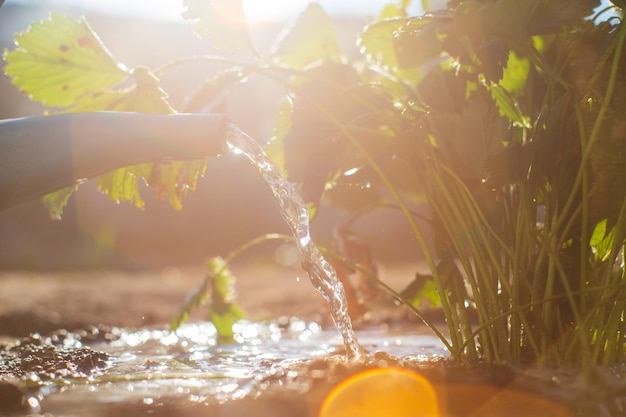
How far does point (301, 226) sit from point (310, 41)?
382mm

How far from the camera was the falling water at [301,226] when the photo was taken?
89cm

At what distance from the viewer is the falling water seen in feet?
2.93

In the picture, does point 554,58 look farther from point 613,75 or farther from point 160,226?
point 160,226

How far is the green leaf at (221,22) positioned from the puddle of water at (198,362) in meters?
0.44

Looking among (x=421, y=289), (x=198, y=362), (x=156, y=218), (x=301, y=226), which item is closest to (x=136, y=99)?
(x=301, y=226)

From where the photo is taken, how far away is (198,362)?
3.39 ft

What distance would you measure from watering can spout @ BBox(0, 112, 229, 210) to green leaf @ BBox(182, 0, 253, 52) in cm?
15

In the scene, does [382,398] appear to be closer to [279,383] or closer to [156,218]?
[279,383]

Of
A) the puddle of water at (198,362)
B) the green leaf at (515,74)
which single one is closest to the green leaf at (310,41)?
the green leaf at (515,74)

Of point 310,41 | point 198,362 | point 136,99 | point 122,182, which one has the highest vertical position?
point 310,41

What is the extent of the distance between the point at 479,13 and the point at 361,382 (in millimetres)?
401

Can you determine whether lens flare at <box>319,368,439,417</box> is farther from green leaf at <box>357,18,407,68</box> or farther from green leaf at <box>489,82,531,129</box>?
green leaf at <box>357,18,407,68</box>

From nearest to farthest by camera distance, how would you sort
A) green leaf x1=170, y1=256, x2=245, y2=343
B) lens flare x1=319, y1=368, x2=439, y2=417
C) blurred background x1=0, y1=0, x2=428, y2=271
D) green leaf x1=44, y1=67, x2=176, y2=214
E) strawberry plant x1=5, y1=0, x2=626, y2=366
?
1. lens flare x1=319, y1=368, x2=439, y2=417
2. strawberry plant x1=5, y1=0, x2=626, y2=366
3. green leaf x1=44, y1=67, x2=176, y2=214
4. green leaf x1=170, y1=256, x2=245, y2=343
5. blurred background x1=0, y1=0, x2=428, y2=271

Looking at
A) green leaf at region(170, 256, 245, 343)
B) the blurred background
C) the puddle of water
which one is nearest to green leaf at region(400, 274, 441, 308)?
the puddle of water
